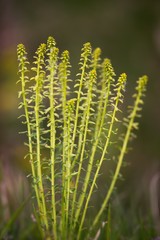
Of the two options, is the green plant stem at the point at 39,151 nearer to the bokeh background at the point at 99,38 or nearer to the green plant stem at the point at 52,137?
the green plant stem at the point at 52,137

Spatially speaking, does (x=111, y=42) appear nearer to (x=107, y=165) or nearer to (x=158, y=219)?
(x=107, y=165)

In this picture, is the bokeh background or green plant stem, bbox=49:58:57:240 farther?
the bokeh background

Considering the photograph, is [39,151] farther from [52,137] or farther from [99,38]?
[99,38]

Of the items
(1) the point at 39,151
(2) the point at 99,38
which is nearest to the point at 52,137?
(1) the point at 39,151

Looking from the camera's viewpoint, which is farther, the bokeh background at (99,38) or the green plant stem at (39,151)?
the bokeh background at (99,38)

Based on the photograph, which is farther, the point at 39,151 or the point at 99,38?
the point at 99,38

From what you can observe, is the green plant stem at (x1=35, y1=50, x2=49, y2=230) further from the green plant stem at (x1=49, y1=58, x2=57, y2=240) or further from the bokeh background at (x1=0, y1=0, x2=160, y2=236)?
the bokeh background at (x1=0, y1=0, x2=160, y2=236)

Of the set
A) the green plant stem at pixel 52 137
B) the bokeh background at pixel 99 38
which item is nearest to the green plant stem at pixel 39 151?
the green plant stem at pixel 52 137

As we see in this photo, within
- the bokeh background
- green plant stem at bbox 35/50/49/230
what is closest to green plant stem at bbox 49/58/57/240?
green plant stem at bbox 35/50/49/230
